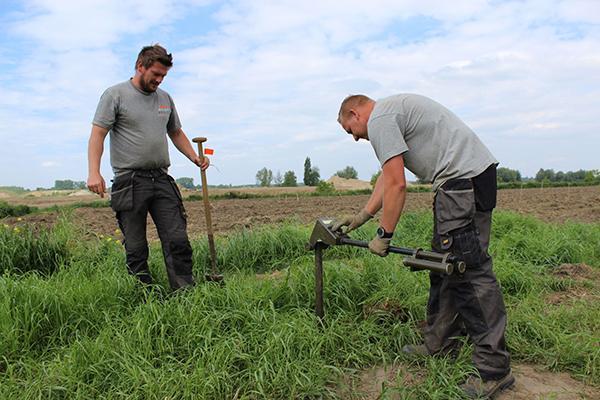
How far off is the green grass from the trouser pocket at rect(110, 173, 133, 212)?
21.8 inches

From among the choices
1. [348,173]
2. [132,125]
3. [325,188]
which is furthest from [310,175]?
[132,125]

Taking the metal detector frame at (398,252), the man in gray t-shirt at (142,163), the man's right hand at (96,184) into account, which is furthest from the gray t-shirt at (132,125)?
the metal detector frame at (398,252)

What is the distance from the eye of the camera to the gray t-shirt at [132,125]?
3.51 metres

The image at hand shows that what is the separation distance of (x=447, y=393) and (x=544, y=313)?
150 cm

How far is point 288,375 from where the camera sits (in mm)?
2461

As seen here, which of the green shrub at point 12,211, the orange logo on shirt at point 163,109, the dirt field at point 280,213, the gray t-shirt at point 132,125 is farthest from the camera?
the green shrub at point 12,211

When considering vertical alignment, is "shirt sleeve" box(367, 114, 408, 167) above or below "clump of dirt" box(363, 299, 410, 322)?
above

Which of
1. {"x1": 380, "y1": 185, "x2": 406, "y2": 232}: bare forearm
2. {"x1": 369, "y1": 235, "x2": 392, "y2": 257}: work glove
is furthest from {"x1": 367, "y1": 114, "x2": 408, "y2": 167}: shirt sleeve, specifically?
{"x1": 369, "y1": 235, "x2": 392, "y2": 257}: work glove

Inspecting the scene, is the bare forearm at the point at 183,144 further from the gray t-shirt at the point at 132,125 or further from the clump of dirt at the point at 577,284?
the clump of dirt at the point at 577,284

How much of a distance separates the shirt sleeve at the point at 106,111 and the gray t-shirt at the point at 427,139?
2019 millimetres

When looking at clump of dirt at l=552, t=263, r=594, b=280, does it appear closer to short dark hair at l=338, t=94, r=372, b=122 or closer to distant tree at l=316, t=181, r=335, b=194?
short dark hair at l=338, t=94, r=372, b=122

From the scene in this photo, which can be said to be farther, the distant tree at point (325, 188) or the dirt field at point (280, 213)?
the distant tree at point (325, 188)

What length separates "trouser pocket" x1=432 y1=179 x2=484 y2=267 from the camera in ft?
8.10

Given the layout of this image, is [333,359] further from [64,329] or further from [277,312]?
[64,329]
